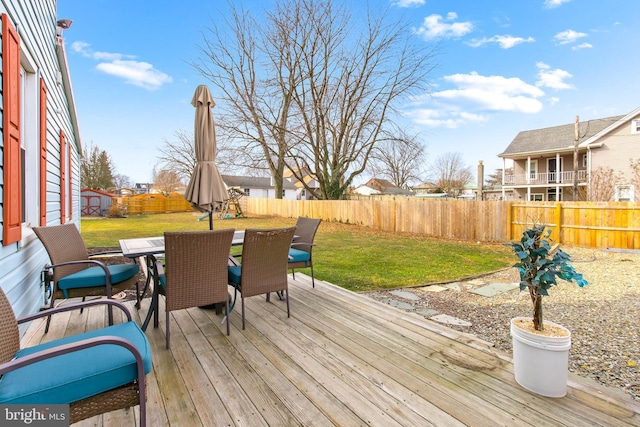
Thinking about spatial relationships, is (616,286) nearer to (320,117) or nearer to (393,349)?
(393,349)

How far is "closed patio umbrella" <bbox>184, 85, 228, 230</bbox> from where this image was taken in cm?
356

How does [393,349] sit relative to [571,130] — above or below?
below

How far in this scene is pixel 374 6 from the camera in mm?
14453

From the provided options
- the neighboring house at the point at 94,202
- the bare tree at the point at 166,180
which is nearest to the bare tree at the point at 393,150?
the neighboring house at the point at 94,202

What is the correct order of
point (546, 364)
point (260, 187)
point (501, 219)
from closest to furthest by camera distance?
point (546, 364), point (501, 219), point (260, 187)

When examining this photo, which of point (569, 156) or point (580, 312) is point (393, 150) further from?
point (580, 312)

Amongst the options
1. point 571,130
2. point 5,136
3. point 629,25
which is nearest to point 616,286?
point 5,136

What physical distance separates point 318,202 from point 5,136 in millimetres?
15396

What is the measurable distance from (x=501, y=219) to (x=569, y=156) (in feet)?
47.2

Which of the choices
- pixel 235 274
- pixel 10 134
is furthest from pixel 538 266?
pixel 10 134

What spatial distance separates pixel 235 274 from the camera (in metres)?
3.05

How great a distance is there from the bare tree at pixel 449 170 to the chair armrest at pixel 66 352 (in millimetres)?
40233

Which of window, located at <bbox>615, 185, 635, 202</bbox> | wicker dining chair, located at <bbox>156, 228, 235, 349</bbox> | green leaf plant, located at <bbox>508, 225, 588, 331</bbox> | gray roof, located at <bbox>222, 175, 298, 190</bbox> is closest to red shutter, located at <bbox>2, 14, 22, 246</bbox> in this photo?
wicker dining chair, located at <bbox>156, 228, 235, 349</bbox>

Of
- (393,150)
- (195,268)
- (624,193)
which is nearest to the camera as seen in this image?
(195,268)
